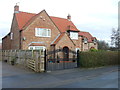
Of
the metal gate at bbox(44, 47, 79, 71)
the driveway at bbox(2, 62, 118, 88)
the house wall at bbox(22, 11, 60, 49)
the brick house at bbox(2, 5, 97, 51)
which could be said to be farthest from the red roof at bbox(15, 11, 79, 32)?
the driveway at bbox(2, 62, 118, 88)

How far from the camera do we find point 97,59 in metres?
15.1

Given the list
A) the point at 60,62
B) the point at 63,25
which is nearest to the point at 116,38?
the point at 63,25

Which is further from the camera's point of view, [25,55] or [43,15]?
[43,15]

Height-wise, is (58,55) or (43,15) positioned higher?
(43,15)

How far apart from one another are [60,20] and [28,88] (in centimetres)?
2405

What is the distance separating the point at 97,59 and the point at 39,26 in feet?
38.2

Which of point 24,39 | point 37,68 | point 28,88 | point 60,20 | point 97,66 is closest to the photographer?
point 28,88

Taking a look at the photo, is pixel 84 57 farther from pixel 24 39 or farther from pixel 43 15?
pixel 43 15

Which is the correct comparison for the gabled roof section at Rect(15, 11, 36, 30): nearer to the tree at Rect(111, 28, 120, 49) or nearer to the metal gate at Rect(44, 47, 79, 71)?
the metal gate at Rect(44, 47, 79, 71)

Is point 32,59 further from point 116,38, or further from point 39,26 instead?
point 116,38

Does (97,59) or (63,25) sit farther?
(63,25)

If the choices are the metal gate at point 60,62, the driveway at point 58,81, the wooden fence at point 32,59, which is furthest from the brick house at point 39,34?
the driveway at point 58,81

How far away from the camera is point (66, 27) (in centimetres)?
2719

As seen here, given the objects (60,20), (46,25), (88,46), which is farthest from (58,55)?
(88,46)
